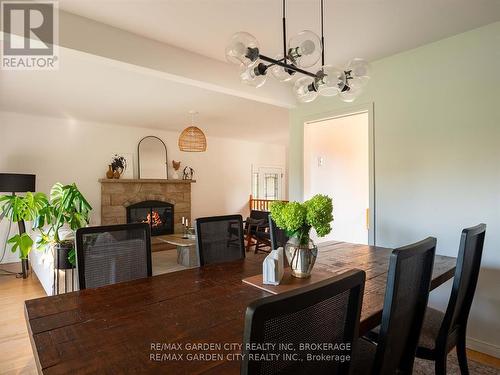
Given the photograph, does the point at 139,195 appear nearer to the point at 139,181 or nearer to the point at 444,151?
the point at 139,181

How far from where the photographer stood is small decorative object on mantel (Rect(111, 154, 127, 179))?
236 inches

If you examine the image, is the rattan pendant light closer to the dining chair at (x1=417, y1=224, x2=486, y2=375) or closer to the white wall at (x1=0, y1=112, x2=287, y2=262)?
the white wall at (x1=0, y1=112, x2=287, y2=262)

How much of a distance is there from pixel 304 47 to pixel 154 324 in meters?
1.62

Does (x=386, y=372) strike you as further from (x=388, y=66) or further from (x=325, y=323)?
(x=388, y=66)

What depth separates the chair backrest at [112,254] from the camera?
5.30 ft

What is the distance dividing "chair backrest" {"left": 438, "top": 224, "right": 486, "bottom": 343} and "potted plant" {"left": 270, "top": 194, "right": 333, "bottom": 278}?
644mm

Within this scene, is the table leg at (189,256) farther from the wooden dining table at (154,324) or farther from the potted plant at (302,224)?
the potted plant at (302,224)

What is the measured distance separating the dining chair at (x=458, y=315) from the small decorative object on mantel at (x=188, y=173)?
5.94 m

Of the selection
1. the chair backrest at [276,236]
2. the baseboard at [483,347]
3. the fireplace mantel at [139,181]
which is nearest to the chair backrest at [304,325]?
the chair backrest at [276,236]

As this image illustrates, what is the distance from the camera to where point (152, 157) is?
653cm

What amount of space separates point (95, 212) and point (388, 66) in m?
5.46

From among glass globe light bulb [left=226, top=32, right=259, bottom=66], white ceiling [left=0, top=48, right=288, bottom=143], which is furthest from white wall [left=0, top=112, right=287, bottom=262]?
glass globe light bulb [left=226, top=32, right=259, bottom=66]

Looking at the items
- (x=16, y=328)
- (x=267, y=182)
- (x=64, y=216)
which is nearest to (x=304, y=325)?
(x=64, y=216)

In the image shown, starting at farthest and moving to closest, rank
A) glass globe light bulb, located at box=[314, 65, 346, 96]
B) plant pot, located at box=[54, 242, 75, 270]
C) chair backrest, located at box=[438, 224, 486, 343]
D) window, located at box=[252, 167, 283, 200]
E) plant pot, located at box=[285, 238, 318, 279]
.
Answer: window, located at box=[252, 167, 283, 200], plant pot, located at box=[54, 242, 75, 270], glass globe light bulb, located at box=[314, 65, 346, 96], plant pot, located at box=[285, 238, 318, 279], chair backrest, located at box=[438, 224, 486, 343]
